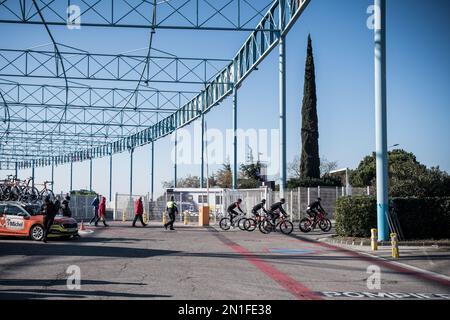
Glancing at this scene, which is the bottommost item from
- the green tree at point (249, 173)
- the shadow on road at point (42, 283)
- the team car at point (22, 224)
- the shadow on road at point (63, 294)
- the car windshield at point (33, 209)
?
the shadow on road at point (42, 283)

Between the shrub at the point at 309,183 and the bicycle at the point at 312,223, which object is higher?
the shrub at the point at 309,183

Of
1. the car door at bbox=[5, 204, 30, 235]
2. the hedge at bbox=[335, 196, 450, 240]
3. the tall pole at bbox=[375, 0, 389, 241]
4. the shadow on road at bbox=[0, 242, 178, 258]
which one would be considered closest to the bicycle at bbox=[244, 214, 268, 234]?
the hedge at bbox=[335, 196, 450, 240]

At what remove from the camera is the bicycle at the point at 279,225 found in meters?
25.1

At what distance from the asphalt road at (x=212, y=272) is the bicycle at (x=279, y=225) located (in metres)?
5.06

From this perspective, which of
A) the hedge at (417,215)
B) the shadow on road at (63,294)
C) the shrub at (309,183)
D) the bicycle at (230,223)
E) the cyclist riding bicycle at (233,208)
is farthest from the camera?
the shrub at (309,183)

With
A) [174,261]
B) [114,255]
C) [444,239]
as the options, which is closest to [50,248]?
[114,255]

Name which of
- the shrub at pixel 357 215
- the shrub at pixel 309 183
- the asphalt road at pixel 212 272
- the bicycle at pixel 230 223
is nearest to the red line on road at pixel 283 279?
the asphalt road at pixel 212 272

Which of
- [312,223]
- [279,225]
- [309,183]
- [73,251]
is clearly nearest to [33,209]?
[73,251]

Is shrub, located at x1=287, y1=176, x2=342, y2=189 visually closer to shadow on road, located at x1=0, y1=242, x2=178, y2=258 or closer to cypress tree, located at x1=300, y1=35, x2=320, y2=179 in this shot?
cypress tree, located at x1=300, y1=35, x2=320, y2=179

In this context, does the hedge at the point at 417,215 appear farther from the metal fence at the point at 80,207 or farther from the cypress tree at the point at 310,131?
the metal fence at the point at 80,207

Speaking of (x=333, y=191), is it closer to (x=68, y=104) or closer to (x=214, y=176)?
(x=68, y=104)

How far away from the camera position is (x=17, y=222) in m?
21.1
